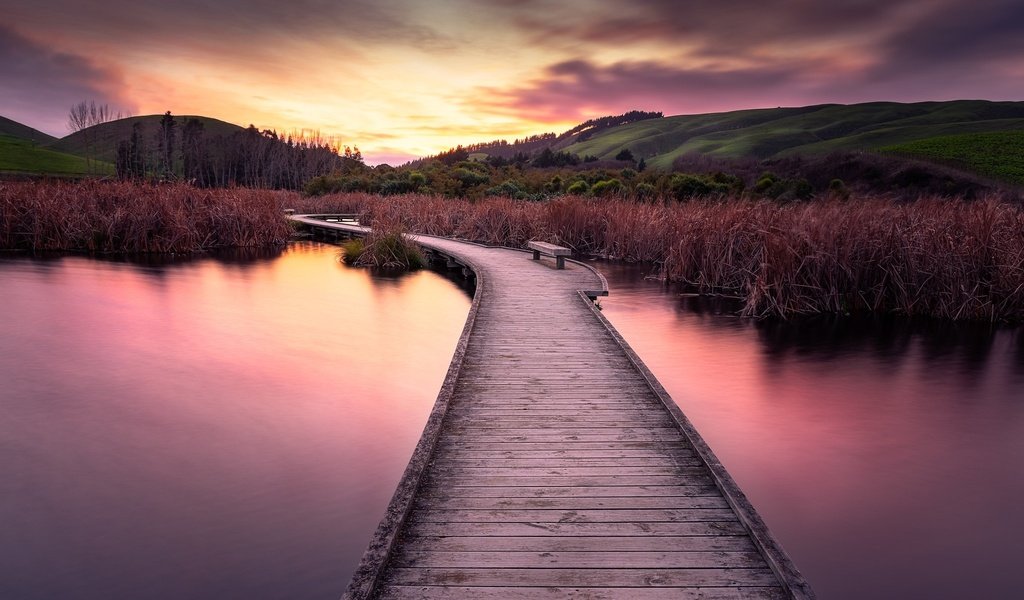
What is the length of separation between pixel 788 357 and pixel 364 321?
28.5ft

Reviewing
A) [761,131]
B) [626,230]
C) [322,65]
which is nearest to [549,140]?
[761,131]

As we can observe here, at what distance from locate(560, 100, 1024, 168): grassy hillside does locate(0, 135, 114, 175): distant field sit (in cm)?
8227

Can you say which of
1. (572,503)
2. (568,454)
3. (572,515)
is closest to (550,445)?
(568,454)

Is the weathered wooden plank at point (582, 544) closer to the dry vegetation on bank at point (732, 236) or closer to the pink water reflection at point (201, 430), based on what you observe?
the pink water reflection at point (201, 430)

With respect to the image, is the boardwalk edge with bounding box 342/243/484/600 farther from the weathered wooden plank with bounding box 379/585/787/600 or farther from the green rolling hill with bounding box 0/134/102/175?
the green rolling hill with bounding box 0/134/102/175

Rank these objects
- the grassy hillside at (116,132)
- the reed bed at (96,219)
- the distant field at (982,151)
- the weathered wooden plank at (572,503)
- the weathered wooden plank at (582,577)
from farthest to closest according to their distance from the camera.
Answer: the grassy hillside at (116,132) → the distant field at (982,151) → the reed bed at (96,219) → the weathered wooden plank at (572,503) → the weathered wooden plank at (582,577)

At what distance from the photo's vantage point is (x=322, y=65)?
33812 millimetres

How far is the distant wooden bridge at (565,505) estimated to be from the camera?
3.07 metres

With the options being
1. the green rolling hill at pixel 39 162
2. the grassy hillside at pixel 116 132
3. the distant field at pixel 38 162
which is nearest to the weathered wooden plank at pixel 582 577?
the green rolling hill at pixel 39 162

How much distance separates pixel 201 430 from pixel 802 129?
10405cm

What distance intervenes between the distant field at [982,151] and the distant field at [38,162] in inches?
3936

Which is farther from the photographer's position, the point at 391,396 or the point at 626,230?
the point at 626,230

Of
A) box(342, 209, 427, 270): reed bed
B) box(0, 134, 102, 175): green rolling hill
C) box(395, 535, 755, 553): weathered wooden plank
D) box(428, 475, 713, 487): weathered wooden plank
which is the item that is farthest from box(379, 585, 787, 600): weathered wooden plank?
box(0, 134, 102, 175): green rolling hill

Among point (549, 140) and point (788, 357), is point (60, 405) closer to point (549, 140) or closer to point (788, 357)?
point (788, 357)
